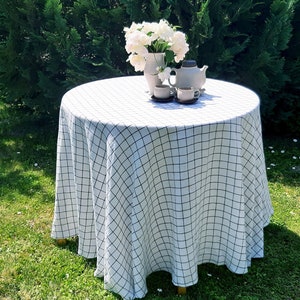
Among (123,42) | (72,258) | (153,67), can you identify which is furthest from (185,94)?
(123,42)

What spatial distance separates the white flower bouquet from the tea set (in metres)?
0.09

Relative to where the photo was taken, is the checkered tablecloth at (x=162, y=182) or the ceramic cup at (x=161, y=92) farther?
the ceramic cup at (x=161, y=92)

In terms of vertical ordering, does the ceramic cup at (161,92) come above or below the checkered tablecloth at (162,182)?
above

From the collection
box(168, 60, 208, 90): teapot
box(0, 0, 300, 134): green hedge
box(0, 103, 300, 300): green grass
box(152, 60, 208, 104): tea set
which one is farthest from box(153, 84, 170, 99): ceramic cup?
box(0, 0, 300, 134): green hedge

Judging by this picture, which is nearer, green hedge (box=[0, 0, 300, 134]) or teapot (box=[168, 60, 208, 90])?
teapot (box=[168, 60, 208, 90])

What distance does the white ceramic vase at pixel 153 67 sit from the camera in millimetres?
2537

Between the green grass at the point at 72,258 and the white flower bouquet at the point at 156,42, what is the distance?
1.32 meters

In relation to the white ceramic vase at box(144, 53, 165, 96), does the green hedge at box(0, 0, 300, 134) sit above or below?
below

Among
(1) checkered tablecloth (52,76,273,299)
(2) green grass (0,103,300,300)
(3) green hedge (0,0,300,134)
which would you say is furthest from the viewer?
(3) green hedge (0,0,300,134)

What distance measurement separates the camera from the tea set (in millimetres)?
2547

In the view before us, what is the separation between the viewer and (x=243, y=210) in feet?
7.66

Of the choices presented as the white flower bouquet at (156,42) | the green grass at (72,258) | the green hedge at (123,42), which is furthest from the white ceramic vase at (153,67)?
the green hedge at (123,42)

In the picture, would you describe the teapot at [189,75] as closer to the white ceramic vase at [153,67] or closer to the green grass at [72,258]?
the white ceramic vase at [153,67]

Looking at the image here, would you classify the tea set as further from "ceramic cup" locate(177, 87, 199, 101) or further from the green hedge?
the green hedge
